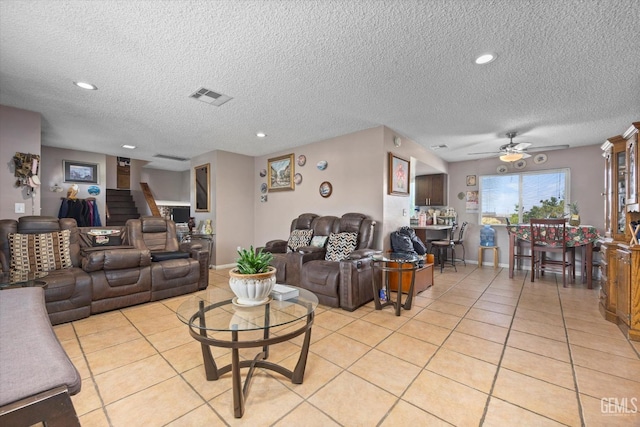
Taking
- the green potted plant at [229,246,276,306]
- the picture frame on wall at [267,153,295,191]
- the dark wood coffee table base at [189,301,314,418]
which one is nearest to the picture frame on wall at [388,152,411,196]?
the picture frame on wall at [267,153,295,191]

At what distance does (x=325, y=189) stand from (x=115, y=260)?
3.14 m

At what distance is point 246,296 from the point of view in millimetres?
1831

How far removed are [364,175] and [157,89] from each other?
2.91 meters

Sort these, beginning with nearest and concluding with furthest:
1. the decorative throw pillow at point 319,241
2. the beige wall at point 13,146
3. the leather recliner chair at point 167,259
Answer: the beige wall at point 13,146 → the leather recliner chair at point 167,259 → the decorative throw pillow at point 319,241

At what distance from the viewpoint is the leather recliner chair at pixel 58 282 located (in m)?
2.68

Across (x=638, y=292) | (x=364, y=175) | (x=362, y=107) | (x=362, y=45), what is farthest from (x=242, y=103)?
(x=638, y=292)

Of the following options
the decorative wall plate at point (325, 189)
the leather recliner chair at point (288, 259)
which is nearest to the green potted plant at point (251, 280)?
the leather recliner chair at point (288, 259)

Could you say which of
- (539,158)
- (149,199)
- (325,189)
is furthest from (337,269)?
(149,199)

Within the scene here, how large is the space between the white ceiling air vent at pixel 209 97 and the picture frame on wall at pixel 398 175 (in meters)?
2.50

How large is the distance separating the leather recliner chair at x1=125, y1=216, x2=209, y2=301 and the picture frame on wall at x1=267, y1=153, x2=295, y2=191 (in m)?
2.14

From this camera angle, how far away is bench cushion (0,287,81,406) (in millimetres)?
894

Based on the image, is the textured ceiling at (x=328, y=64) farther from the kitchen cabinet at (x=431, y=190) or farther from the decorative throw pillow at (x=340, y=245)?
the kitchen cabinet at (x=431, y=190)

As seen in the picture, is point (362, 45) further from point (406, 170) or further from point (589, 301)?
point (589, 301)

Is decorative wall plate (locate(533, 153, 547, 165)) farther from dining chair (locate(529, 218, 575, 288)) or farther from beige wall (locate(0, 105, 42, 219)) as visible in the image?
beige wall (locate(0, 105, 42, 219))
